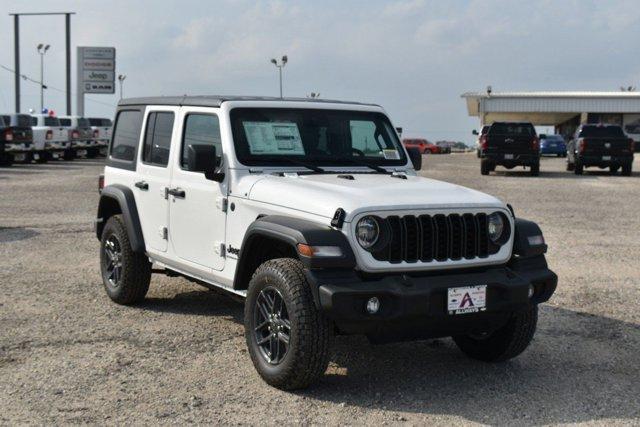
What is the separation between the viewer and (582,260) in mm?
10789

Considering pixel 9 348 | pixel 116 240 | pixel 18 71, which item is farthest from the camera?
pixel 18 71

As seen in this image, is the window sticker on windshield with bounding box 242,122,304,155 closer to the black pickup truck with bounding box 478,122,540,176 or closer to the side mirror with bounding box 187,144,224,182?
the side mirror with bounding box 187,144,224,182

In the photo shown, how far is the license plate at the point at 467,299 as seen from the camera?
5.26m

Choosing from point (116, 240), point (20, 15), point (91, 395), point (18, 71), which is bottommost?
point (91, 395)

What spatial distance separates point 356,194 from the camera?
17.9 feet

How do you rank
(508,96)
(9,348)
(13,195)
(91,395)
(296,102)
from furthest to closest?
(508,96), (13,195), (296,102), (9,348), (91,395)

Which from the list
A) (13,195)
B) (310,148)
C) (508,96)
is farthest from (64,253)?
(508,96)

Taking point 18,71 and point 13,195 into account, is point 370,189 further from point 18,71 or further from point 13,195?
point 18,71

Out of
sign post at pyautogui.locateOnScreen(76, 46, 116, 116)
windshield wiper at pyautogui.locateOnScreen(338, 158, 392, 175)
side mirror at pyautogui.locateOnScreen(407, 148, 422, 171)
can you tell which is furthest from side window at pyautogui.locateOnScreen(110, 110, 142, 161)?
sign post at pyautogui.locateOnScreen(76, 46, 116, 116)

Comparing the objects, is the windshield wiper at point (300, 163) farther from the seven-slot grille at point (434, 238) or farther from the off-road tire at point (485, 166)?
the off-road tire at point (485, 166)

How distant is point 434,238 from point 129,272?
10.7 feet

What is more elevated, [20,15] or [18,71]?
[20,15]

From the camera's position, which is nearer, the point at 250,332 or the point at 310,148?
the point at 250,332

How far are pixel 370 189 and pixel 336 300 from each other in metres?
0.98
